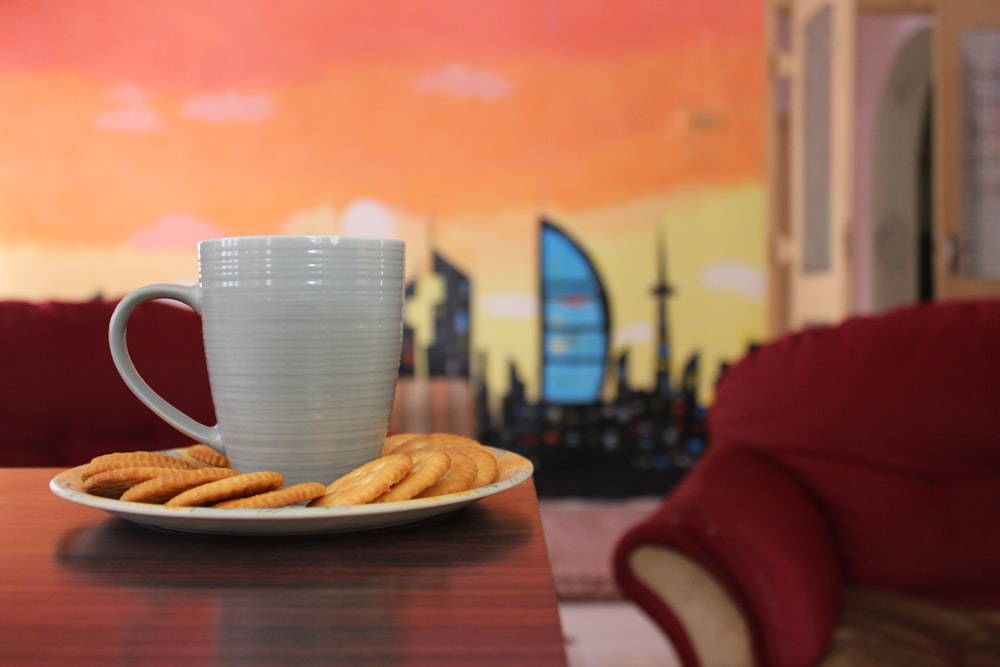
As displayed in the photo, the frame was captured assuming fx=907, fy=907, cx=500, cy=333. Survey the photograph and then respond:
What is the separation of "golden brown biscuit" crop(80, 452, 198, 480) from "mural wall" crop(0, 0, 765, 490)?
3506 mm

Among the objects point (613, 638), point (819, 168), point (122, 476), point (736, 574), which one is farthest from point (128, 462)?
point (819, 168)

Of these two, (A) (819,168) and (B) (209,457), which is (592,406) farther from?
(B) (209,457)

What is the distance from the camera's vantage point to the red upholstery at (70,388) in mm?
1020

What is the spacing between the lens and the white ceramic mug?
0.35m

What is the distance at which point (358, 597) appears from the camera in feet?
0.83

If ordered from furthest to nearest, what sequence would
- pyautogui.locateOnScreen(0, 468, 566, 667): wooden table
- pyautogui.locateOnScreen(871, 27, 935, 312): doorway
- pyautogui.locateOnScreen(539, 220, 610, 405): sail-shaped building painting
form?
pyautogui.locateOnScreen(871, 27, 935, 312): doorway < pyautogui.locateOnScreen(539, 220, 610, 405): sail-shaped building painting < pyautogui.locateOnScreen(0, 468, 566, 667): wooden table

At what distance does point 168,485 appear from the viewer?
13.1 inches

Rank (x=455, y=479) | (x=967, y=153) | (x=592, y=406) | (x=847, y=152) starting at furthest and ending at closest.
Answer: (x=592, y=406)
(x=967, y=153)
(x=847, y=152)
(x=455, y=479)

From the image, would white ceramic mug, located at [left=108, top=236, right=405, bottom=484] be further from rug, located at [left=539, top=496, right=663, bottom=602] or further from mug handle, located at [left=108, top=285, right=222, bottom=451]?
rug, located at [left=539, top=496, right=663, bottom=602]

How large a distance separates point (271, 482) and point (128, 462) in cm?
8

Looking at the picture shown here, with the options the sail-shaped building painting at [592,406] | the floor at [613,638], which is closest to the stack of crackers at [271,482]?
the floor at [613,638]

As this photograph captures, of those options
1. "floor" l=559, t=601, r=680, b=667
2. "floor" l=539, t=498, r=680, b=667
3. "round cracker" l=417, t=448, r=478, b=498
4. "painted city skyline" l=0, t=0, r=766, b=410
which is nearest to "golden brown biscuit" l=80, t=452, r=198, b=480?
"round cracker" l=417, t=448, r=478, b=498

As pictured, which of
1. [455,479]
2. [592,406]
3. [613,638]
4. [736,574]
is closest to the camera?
[455,479]

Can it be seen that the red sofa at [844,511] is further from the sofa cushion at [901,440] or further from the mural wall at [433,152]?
the mural wall at [433,152]
